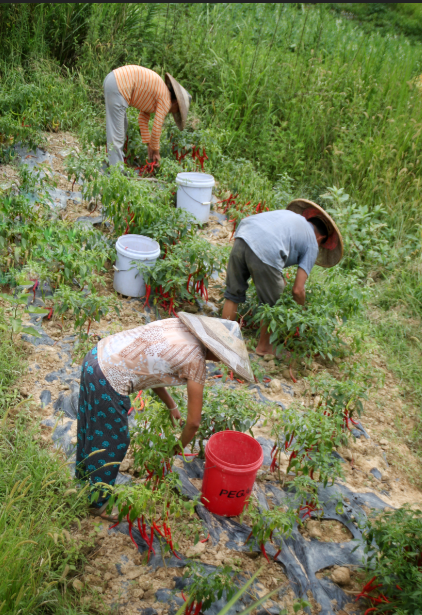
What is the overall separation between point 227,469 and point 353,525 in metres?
0.87

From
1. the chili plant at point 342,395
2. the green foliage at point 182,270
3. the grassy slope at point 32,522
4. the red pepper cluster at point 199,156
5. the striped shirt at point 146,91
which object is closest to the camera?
the grassy slope at point 32,522

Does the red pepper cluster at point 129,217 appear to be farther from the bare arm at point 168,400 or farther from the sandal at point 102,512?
the sandal at point 102,512

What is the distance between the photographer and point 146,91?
549 centimetres

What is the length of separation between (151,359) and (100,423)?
0.36m

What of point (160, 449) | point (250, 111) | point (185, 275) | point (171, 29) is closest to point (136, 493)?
point (160, 449)

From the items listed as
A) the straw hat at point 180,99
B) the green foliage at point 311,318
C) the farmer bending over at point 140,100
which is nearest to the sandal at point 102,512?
the green foliage at point 311,318

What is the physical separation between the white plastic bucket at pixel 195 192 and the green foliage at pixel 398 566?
11.6ft

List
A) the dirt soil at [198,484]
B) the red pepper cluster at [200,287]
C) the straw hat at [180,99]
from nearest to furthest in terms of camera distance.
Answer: the dirt soil at [198,484] → the red pepper cluster at [200,287] → the straw hat at [180,99]

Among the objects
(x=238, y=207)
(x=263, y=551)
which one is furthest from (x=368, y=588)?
(x=238, y=207)

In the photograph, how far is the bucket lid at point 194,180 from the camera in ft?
17.2

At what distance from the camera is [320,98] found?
7.45 metres

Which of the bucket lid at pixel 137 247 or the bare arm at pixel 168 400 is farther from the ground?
the bare arm at pixel 168 400

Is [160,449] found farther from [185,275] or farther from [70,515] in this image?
[185,275]

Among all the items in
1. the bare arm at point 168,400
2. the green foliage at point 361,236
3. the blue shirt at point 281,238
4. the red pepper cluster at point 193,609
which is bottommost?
the green foliage at point 361,236
